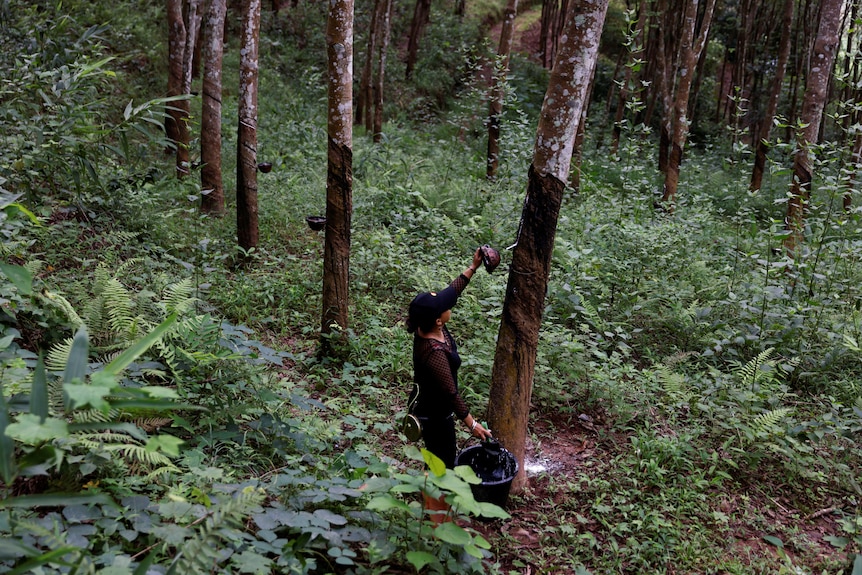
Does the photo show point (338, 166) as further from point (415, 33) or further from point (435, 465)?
point (415, 33)

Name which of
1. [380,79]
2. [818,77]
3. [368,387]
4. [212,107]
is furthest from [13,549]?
[380,79]

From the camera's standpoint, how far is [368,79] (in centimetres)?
1680

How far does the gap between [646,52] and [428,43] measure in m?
9.17

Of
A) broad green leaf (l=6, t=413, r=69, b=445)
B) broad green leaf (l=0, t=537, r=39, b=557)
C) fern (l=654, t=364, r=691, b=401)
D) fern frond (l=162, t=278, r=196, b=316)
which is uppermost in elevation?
broad green leaf (l=6, t=413, r=69, b=445)

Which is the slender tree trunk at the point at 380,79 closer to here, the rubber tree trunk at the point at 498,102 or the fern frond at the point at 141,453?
the rubber tree trunk at the point at 498,102

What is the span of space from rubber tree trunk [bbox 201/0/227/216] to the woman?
5844mm

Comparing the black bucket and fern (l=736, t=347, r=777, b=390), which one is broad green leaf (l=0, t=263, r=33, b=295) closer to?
the black bucket

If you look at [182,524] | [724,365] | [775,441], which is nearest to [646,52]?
[724,365]

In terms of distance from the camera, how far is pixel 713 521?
4562mm

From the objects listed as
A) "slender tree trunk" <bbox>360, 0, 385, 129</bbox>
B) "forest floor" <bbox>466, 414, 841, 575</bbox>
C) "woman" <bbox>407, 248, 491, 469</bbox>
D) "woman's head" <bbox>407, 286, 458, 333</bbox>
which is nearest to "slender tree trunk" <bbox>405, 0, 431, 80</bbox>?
"slender tree trunk" <bbox>360, 0, 385, 129</bbox>

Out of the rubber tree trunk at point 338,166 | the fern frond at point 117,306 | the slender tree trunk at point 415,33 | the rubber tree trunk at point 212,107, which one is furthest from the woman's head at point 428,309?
the slender tree trunk at point 415,33

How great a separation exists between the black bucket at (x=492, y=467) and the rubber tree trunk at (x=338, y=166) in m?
2.44

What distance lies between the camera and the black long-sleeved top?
4227mm

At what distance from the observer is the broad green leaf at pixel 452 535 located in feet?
9.38
